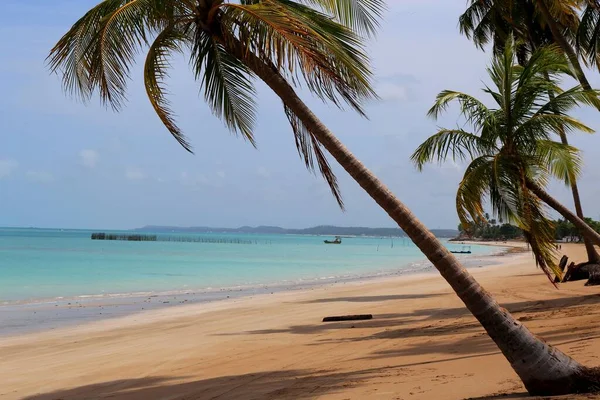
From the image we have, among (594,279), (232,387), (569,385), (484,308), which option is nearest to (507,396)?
(569,385)

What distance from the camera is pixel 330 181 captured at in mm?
7469

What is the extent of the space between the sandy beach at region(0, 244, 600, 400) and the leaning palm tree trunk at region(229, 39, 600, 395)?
0.32 meters

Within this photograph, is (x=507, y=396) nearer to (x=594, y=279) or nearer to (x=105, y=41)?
(x=105, y=41)

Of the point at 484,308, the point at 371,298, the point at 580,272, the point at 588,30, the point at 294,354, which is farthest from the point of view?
the point at 371,298

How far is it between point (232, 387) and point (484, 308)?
122 inches

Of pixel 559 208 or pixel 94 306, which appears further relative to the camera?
pixel 94 306

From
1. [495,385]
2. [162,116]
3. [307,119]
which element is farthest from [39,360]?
[495,385]

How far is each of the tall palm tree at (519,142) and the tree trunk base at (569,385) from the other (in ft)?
18.5

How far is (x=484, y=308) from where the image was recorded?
5.52 metres

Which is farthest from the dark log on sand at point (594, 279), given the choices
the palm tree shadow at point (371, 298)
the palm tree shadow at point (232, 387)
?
the palm tree shadow at point (232, 387)

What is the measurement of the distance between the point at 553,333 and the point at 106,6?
7.00 m

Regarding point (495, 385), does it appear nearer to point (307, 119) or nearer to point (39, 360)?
point (307, 119)

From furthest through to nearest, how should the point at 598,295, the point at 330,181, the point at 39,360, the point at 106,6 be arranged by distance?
the point at 598,295 < the point at 39,360 < the point at 330,181 < the point at 106,6

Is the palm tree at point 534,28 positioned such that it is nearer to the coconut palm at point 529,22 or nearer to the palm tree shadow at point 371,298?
the coconut palm at point 529,22
